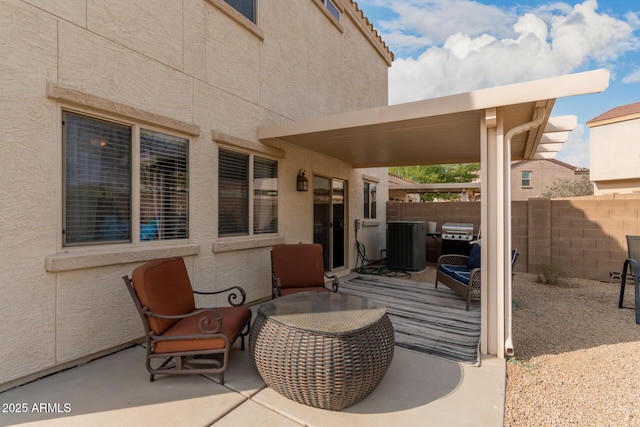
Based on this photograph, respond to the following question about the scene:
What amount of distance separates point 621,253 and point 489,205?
19.7 feet

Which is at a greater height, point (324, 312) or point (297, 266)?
point (297, 266)

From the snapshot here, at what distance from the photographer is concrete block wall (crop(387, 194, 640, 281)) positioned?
6.93 meters

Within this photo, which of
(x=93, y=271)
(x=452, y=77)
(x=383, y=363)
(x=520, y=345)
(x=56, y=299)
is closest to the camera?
(x=383, y=363)

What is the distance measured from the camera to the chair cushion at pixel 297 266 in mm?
4582

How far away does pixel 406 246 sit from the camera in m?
8.02

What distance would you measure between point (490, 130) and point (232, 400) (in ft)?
12.2

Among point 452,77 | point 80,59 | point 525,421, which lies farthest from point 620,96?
point 80,59

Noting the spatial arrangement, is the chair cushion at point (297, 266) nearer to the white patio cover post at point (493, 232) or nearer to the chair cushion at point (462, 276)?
the white patio cover post at point (493, 232)

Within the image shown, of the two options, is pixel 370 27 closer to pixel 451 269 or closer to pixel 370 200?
pixel 370 200

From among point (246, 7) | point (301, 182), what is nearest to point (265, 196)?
point (301, 182)

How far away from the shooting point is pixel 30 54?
2.70m

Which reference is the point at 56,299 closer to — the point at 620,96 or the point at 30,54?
the point at 30,54

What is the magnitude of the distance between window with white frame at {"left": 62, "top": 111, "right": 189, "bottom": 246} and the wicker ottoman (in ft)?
6.48

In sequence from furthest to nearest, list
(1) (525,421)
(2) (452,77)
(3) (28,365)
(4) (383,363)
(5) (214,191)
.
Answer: (2) (452,77) → (5) (214,191) → (3) (28,365) → (4) (383,363) → (1) (525,421)
